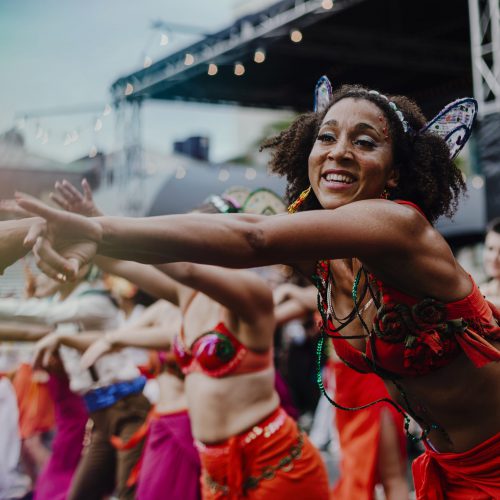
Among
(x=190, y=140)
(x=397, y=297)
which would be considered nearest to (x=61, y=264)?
(x=397, y=297)

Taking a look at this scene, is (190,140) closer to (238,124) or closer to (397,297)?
(397,297)

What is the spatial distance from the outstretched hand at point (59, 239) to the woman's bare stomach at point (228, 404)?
182 cm

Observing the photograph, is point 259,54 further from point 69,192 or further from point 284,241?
point 284,241

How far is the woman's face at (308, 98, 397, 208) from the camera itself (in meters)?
2.04

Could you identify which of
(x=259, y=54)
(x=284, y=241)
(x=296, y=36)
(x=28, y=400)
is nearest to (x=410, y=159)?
(x=284, y=241)

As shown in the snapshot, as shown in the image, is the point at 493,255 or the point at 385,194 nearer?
the point at 385,194

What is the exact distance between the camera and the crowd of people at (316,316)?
1679 millimetres

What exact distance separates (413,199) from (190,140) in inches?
503

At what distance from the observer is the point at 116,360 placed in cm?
485

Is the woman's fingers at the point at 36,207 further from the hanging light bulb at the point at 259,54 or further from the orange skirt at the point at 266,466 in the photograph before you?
the hanging light bulb at the point at 259,54

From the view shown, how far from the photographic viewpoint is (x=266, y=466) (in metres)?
3.19

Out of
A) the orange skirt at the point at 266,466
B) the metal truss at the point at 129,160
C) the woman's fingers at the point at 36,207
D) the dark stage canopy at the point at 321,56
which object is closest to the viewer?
the woman's fingers at the point at 36,207

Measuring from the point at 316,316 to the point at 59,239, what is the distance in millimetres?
1484

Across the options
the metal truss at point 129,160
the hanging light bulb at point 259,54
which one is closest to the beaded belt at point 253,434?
the metal truss at point 129,160
